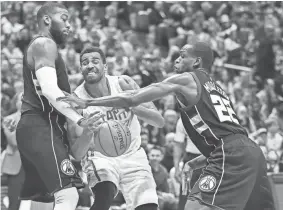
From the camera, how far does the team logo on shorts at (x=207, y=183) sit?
213 inches

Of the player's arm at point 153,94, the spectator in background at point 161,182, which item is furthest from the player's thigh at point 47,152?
the spectator in background at point 161,182

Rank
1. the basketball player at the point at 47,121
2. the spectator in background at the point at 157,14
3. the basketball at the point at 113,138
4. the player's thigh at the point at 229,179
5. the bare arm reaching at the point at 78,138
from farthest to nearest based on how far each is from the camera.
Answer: the spectator in background at the point at 157,14 < the basketball at the point at 113,138 < the bare arm reaching at the point at 78,138 < the basketball player at the point at 47,121 < the player's thigh at the point at 229,179

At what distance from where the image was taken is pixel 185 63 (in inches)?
238

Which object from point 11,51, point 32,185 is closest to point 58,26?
point 32,185

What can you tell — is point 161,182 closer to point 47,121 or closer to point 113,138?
point 113,138

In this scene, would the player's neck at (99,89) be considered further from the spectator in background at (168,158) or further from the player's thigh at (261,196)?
the spectator in background at (168,158)

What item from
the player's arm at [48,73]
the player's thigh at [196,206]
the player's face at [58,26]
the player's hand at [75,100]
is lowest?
the player's thigh at [196,206]

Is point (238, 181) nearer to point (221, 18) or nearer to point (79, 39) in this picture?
point (79, 39)

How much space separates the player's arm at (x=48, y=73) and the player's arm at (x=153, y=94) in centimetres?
9

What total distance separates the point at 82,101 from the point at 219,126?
3.84ft

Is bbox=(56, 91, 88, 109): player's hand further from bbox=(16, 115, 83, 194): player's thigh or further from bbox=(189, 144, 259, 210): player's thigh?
bbox=(189, 144, 259, 210): player's thigh

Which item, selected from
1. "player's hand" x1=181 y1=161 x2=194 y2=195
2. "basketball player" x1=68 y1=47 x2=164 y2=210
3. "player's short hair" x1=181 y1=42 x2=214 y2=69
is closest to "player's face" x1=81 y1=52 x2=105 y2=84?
"basketball player" x1=68 y1=47 x2=164 y2=210

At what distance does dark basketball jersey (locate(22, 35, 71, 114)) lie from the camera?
577 cm

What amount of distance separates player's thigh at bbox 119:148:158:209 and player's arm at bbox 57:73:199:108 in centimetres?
108
